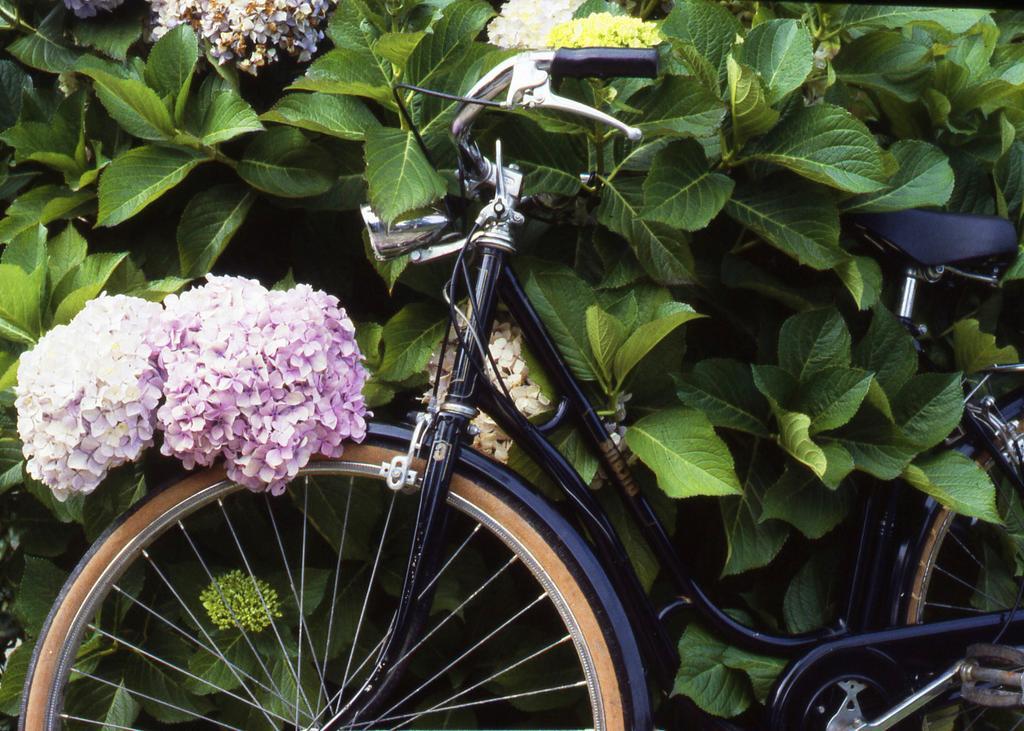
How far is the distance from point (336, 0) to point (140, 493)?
956mm

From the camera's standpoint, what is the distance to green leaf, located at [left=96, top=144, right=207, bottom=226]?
1686 mm

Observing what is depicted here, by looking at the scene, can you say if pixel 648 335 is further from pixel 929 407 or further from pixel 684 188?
pixel 929 407

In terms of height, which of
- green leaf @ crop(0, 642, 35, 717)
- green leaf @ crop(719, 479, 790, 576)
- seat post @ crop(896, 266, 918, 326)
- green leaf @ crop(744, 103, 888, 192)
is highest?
green leaf @ crop(744, 103, 888, 192)

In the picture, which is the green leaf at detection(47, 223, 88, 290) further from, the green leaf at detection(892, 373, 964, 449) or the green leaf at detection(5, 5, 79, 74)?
the green leaf at detection(892, 373, 964, 449)

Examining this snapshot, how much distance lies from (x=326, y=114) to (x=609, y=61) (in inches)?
23.2

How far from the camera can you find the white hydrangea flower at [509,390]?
5.43 ft

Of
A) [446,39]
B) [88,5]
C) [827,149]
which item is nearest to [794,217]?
[827,149]

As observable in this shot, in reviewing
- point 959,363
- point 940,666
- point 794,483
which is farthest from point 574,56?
point 940,666

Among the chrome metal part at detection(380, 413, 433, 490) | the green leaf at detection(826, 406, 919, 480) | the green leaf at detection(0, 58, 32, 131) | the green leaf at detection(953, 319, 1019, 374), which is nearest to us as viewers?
the chrome metal part at detection(380, 413, 433, 490)

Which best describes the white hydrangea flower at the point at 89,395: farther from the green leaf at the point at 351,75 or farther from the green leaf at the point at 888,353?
the green leaf at the point at 888,353

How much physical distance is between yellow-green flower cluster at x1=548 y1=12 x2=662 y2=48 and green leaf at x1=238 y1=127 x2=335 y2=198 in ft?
1.50

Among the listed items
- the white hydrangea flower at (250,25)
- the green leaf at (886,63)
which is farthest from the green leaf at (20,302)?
the green leaf at (886,63)

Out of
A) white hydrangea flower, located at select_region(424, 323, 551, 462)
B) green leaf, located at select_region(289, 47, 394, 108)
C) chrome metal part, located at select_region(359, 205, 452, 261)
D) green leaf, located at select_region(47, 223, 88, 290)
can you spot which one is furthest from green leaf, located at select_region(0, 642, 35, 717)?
green leaf, located at select_region(289, 47, 394, 108)

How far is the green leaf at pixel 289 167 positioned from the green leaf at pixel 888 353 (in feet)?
3.22
